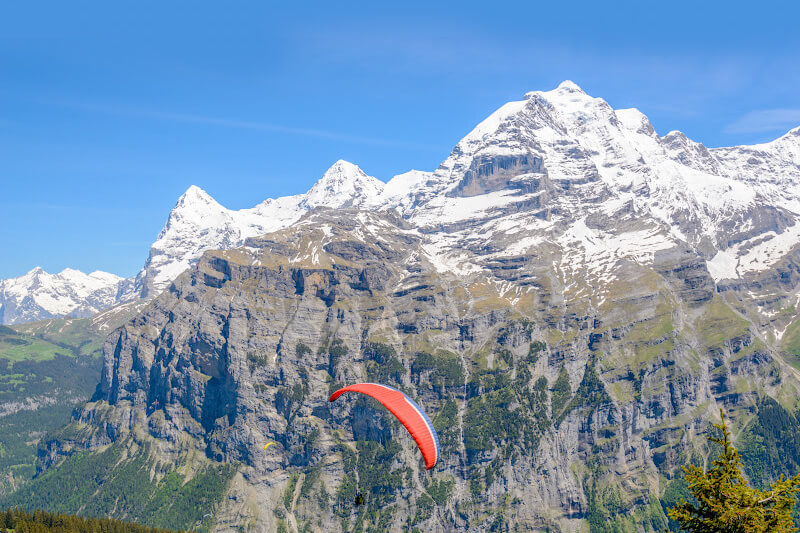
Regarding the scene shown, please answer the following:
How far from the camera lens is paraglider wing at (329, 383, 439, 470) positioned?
260ft

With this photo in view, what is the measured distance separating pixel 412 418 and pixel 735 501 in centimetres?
4596

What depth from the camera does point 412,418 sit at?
8394 centimetres

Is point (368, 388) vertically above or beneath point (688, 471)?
above

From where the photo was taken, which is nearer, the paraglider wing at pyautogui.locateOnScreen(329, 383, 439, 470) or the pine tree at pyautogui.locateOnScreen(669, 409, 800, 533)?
the pine tree at pyautogui.locateOnScreen(669, 409, 800, 533)

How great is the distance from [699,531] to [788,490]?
704 centimetres

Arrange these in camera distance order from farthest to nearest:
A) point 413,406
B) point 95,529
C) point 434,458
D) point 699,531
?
point 95,529, point 413,406, point 434,458, point 699,531

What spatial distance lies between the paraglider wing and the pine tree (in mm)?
35666

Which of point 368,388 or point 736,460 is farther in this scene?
point 368,388

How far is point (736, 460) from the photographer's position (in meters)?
44.4

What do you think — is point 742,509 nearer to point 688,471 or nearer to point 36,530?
point 688,471

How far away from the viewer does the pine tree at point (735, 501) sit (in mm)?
42875

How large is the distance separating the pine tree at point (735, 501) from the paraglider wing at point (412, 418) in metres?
35.7

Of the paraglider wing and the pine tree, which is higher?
the paraglider wing

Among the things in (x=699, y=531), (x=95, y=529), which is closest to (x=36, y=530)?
(x=95, y=529)
